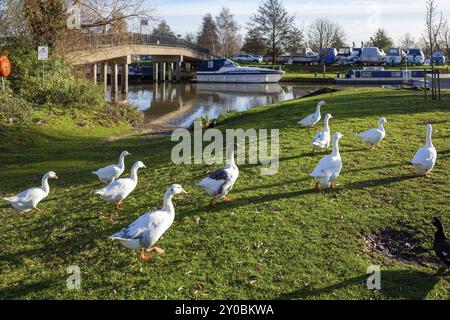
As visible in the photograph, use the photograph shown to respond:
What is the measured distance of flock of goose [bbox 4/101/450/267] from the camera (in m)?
6.94

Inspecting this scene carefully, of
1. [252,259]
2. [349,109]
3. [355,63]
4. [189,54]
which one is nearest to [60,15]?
[349,109]

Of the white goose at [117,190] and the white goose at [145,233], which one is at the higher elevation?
the white goose at [117,190]

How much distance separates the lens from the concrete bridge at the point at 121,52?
2991 centimetres

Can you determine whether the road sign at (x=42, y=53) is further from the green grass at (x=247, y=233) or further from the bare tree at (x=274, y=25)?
the bare tree at (x=274, y=25)

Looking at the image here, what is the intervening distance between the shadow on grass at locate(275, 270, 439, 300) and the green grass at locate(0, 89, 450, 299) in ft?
0.05

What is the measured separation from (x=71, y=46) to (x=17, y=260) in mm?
23422

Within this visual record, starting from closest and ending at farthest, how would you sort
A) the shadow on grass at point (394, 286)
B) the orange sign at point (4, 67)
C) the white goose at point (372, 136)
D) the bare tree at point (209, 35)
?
the shadow on grass at point (394, 286) → the white goose at point (372, 136) → the orange sign at point (4, 67) → the bare tree at point (209, 35)

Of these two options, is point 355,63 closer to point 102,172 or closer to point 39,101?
point 39,101

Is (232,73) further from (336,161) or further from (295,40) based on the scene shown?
(336,161)

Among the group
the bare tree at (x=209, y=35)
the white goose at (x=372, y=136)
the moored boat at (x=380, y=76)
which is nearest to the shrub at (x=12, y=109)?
the white goose at (x=372, y=136)

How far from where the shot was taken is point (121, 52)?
37312 mm

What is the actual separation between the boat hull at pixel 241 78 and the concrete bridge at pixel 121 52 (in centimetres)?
500

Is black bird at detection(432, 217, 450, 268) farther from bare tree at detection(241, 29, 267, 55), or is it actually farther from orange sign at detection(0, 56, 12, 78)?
bare tree at detection(241, 29, 267, 55)

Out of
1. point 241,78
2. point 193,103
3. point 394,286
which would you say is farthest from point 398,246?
point 241,78
